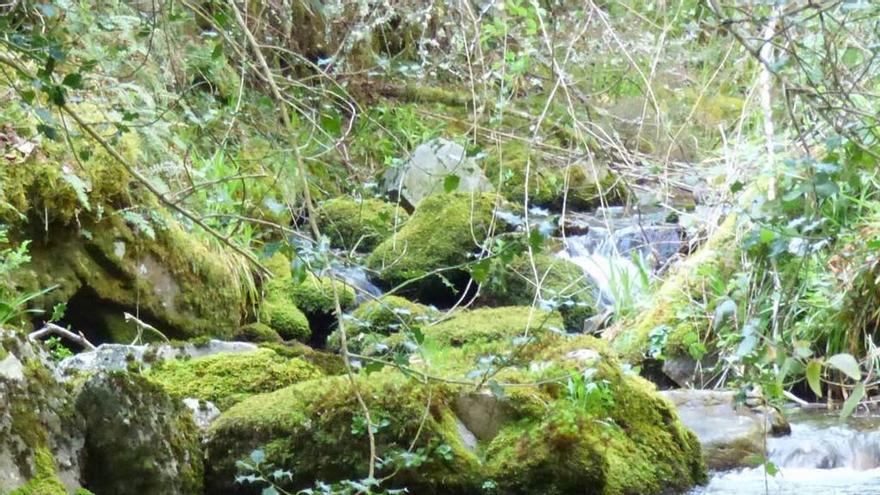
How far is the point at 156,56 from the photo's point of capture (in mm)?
5754

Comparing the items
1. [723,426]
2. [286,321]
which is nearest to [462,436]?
[723,426]

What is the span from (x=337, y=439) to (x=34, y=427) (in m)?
1.06

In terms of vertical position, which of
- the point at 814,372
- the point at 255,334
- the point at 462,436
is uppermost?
the point at 814,372

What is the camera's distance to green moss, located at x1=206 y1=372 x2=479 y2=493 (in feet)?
11.9

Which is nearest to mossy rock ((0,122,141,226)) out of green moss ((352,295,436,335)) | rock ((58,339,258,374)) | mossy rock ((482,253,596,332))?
rock ((58,339,258,374))

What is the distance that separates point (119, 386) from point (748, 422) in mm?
2774

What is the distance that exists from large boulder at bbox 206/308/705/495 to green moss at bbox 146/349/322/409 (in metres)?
0.31

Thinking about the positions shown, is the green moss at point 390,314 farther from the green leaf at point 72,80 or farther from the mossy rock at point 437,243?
the mossy rock at point 437,243

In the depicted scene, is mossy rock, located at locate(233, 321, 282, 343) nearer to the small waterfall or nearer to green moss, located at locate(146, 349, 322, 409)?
green moss, located at locate(146, 349, 322, 409)

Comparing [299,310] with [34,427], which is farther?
[299,310]

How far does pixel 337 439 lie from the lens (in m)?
3.66

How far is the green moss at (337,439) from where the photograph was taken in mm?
3641

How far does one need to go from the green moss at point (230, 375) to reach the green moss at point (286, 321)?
200cm

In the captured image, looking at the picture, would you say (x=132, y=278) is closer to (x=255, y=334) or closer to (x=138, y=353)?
(x=255, y=334)
